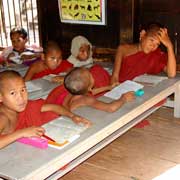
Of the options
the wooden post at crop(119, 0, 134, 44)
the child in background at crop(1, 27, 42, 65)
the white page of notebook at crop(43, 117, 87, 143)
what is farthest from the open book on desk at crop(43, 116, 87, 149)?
the child in background at crop(1, 27, 42, 65)

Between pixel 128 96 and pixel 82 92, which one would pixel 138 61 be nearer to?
pixel 128 96

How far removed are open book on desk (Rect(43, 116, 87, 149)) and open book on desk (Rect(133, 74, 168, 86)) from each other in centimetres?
110

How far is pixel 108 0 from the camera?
454 cm

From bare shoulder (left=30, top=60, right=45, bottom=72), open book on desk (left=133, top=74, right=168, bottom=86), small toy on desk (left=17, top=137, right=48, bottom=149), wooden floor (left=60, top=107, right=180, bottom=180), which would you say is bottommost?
wooden floor (left=60, top=107, right=180, bottom=180)

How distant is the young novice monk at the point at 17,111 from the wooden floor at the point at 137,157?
53 cm

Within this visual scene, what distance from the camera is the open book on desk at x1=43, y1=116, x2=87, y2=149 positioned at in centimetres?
208

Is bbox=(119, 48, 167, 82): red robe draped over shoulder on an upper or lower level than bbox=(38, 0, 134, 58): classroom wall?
lower

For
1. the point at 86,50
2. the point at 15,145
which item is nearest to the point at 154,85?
the point at 86,50

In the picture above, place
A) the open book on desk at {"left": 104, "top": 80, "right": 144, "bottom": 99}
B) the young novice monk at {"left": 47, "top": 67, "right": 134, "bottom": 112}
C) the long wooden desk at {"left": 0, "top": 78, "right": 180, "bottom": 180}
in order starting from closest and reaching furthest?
the long wooden desk at {"left": 0, "top": 78, "right": 180, "bottom": 180} < the young novice monk at {"left": 47, "top": 67, "right": 134, "bottom": 112} < the open book on desk at {"left": 104, "top": 80, "right": 144, "bottom": 99}

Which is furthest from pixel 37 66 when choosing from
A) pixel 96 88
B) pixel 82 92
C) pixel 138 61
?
pixel 82 92

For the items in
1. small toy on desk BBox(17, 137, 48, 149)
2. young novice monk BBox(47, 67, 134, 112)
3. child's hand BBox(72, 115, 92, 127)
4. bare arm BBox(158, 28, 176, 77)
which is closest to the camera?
small toy on desk BBox(17, 137, 48, 149)

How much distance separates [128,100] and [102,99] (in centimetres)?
20

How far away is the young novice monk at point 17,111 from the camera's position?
2104mm

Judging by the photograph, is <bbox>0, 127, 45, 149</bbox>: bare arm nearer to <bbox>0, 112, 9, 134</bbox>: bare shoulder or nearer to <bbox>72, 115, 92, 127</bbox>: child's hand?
<bbox>0, 112, 9, 134</bbox>: bare shoulder
